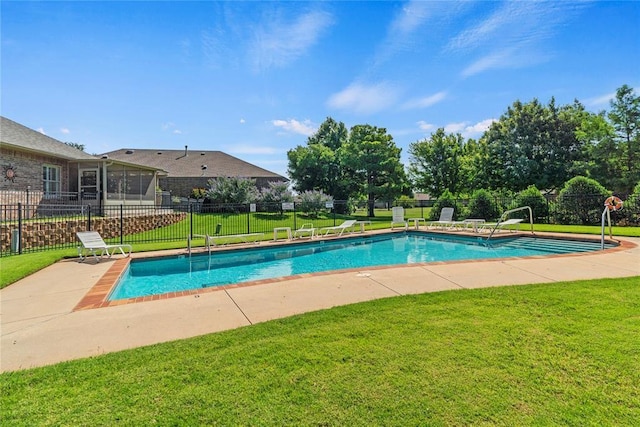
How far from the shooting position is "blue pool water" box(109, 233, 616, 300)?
24.7 ft

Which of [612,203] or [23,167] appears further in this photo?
[23,167]

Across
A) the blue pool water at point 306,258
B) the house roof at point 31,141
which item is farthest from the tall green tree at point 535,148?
the house roof at point 31,141

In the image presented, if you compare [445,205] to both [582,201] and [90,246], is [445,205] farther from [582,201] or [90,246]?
[90,246]

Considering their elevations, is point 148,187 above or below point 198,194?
above

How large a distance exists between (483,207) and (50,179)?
79.8 feet

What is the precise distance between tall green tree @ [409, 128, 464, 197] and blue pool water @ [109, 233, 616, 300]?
17.7 metres

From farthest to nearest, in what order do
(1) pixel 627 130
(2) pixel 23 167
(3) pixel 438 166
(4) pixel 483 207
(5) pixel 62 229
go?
(3) pixel 438 166 < (1) pixel 627 130 < (4) pixel 483 207 < (2) pixel 23 167 < (5) pixel 62 229

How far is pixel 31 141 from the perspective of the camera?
1580 centimetres

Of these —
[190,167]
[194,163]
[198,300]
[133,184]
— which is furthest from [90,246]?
[194,163]

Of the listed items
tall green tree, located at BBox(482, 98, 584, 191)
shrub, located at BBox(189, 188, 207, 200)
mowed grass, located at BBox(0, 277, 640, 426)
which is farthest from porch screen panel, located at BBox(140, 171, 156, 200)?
tall green tree, located at BBox(482, 98, 584, 191)

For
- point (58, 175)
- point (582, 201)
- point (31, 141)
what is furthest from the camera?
point (58, 175)

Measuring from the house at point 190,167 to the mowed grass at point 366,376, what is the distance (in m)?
25.8

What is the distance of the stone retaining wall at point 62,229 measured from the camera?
32.9 feet

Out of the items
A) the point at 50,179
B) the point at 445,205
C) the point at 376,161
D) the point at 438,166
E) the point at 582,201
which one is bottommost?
the point at 445,205
